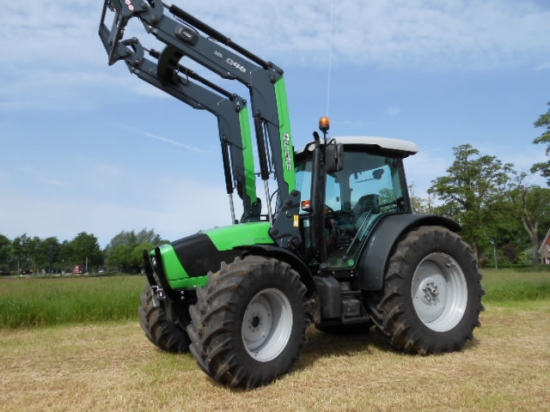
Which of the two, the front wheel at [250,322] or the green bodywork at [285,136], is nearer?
the front wheel at [250,322]

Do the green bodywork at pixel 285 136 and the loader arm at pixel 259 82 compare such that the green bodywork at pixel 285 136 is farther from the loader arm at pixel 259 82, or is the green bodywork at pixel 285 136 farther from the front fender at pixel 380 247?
the front fender at pixel 380 247

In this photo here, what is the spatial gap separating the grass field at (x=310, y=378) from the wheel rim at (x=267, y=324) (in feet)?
1.02

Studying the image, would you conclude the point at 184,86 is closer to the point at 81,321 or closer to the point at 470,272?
the point at 470,272

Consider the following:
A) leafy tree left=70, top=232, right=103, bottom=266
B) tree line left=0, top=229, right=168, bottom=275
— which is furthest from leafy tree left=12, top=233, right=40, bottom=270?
leafy tree left=70, top=232, right=103, bottom=266

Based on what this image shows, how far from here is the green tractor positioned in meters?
4.60

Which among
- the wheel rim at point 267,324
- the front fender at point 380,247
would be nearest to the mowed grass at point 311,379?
the wheel rim at point 267,324

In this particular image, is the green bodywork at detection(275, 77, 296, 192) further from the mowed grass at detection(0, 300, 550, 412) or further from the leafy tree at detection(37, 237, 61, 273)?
the leafy tree at detection(37, 237, 61, 273)

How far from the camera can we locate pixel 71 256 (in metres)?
98.9

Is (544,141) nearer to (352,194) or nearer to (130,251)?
(352,194)

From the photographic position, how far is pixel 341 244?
5938mm

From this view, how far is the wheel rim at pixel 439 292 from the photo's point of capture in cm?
601

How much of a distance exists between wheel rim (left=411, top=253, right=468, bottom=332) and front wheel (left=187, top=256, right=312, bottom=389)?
168 centimetres

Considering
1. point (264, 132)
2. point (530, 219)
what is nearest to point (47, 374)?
point (264, 132)

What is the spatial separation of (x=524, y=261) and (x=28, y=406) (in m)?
80.8
